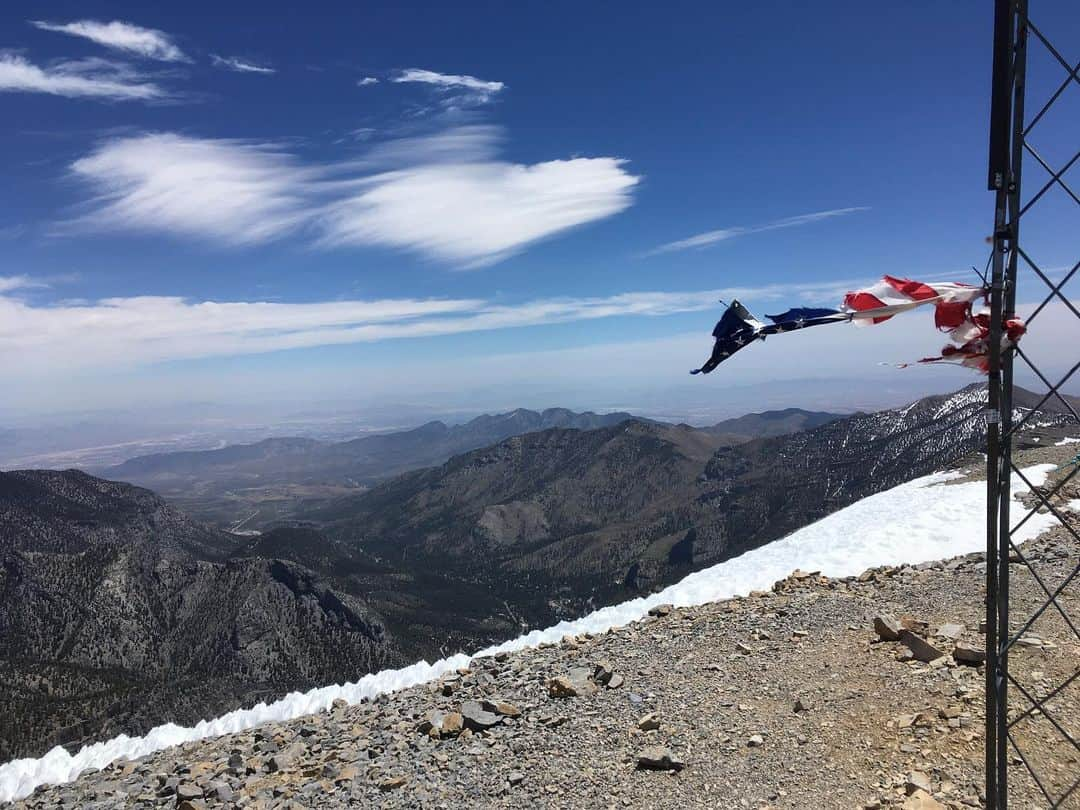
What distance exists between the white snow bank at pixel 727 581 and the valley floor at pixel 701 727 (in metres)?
3.82

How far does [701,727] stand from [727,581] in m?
14.0

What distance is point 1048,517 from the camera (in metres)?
23.3

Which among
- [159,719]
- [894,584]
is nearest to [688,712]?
[894,584]

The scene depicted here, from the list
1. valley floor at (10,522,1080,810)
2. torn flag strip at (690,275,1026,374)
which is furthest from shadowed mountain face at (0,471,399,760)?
torn flag strip at (690,275,1026,374)

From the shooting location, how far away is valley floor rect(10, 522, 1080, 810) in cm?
973

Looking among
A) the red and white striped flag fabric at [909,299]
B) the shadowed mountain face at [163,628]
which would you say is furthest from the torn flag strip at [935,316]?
the shadowed mountain face at [163,628]

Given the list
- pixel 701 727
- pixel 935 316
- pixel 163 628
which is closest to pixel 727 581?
pixel 701 727

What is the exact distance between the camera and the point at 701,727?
39.1 ft

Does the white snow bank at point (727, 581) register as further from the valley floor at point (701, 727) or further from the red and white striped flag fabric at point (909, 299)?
the red and white striped flag fabric at point (909, 299)

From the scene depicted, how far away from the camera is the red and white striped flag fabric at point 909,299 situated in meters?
5.80

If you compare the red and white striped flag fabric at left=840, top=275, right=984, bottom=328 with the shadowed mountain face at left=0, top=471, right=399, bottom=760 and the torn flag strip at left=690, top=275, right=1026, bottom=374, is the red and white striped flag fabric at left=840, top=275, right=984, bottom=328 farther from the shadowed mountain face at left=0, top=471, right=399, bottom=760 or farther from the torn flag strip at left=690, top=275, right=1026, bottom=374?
the shadowed mountain face at left=0, top=471, right=399, bottom=760

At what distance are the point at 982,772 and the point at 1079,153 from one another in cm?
843

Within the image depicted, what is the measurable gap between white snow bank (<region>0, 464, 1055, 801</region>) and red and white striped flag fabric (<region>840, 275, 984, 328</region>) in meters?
17.6

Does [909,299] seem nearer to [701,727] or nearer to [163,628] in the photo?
[701,727]
